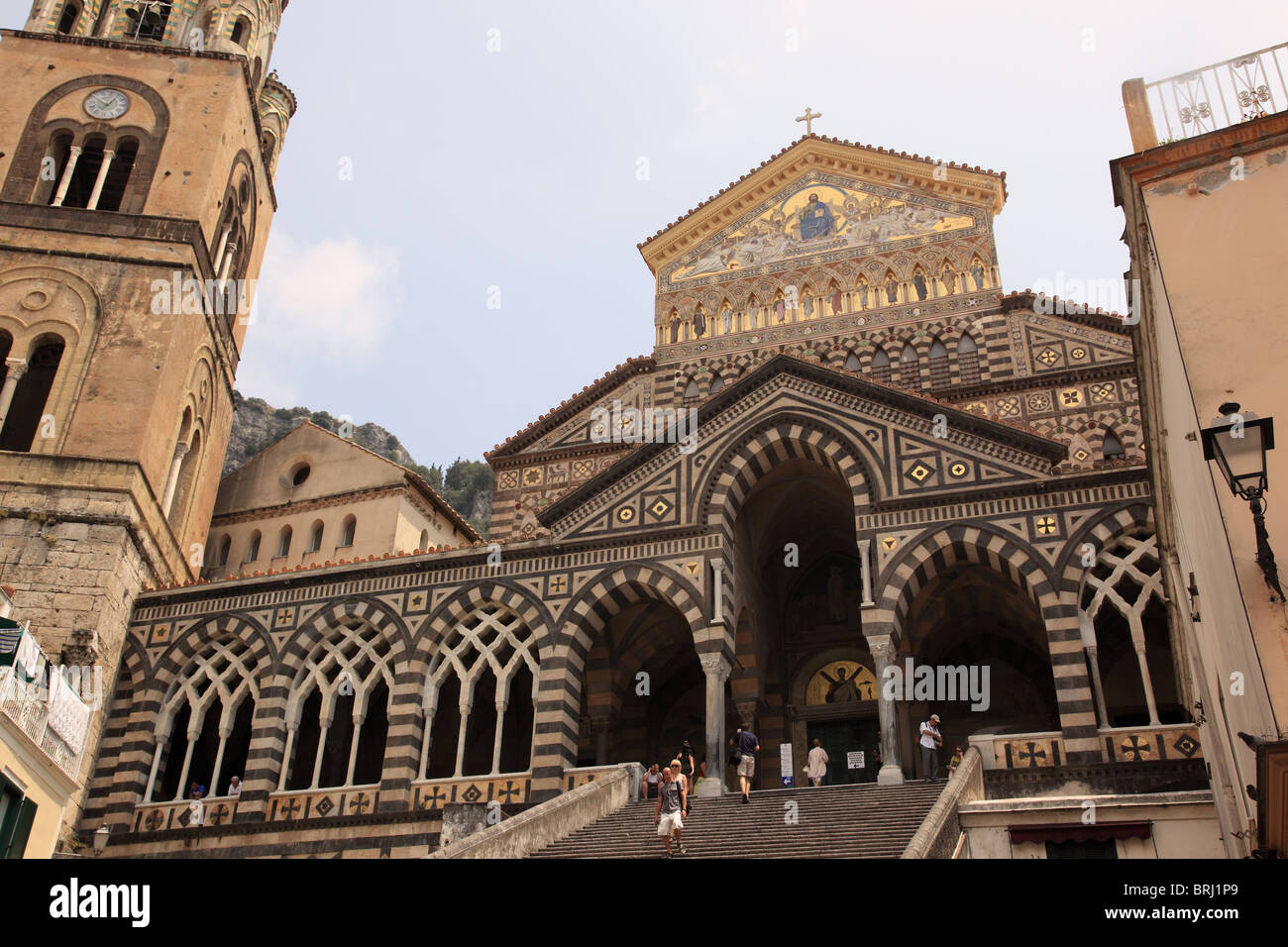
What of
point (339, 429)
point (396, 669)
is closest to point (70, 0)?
point (396, 669)

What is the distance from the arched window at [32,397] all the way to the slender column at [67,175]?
13.0 ft

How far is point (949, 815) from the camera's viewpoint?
14.5 metres

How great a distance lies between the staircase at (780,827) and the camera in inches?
574

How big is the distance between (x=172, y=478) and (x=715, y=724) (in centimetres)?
1520

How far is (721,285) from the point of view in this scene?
32281 millimetres

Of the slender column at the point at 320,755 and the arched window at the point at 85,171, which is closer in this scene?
the slender column at the point at 320,755

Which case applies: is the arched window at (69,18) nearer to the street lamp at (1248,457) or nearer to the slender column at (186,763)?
the slender column at (186,763)

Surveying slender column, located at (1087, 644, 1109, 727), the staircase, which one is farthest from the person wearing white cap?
slender column, located at (1087, 644, 1109, 727)

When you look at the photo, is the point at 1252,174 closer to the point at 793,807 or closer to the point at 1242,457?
the point at 1242,457

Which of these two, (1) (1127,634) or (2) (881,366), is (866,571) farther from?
(2) (881,366)

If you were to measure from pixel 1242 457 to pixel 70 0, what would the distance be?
34876 millimetres

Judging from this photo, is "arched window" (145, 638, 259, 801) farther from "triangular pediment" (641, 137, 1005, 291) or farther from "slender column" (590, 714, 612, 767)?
"triangular pediment" (641, 137, 1005, 291)

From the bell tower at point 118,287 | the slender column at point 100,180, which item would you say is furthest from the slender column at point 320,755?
the slender column at point 100,180

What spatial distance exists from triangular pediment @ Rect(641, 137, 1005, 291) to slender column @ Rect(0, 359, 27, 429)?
642 inches
